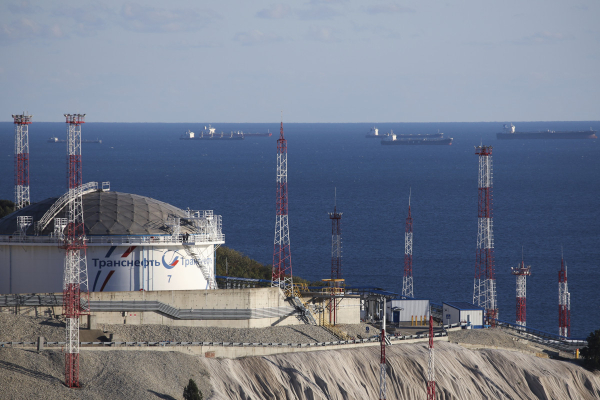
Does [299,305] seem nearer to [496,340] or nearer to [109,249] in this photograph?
[109,249]

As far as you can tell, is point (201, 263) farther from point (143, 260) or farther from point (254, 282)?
point (254, 282)

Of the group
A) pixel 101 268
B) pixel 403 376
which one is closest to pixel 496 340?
pixel 403 376

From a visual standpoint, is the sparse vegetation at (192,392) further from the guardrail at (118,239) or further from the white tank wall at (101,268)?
the guardrail at (118,239)

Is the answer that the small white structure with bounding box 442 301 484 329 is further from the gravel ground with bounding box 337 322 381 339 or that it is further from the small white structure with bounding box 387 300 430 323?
the gravel ground with bounding box 337 322 381 339

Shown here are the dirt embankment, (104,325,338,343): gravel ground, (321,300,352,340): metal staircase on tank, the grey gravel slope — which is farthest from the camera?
(321,300,352,340): metal staircase on tank

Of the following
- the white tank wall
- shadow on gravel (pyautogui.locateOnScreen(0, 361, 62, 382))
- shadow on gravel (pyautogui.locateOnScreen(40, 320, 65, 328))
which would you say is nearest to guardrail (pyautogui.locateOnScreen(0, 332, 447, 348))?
shadow on gravel (pyautogui.locateOnScreen(0, 361, 62, 382))

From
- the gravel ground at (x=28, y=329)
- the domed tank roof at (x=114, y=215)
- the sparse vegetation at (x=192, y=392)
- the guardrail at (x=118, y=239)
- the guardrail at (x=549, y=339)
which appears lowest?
the guardrail at (x=549, y=339)

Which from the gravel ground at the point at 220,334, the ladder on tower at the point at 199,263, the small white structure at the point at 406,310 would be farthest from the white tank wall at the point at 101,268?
the small white structure at the point at 406,310
